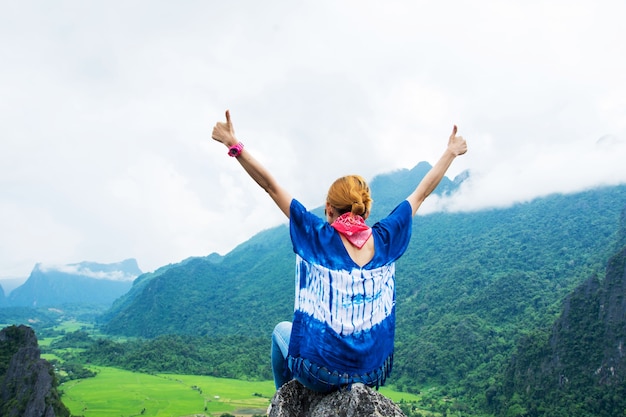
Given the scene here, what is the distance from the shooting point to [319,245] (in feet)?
6.14

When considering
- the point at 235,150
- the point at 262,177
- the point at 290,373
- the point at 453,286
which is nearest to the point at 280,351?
the point at 290,373

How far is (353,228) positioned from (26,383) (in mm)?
32402

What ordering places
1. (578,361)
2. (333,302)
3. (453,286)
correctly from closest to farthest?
(333,302)
(578,361)
(453,286)

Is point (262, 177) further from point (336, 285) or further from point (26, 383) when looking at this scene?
point (26, 383)

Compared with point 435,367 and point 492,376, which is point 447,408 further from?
point 435,367

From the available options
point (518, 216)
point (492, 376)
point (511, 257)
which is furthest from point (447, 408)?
point (518, 216)

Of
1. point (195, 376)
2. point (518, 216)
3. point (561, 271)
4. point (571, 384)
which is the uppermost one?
point (518, 216)

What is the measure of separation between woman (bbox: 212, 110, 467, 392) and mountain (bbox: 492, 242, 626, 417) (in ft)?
99.3

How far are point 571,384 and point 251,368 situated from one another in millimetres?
31670

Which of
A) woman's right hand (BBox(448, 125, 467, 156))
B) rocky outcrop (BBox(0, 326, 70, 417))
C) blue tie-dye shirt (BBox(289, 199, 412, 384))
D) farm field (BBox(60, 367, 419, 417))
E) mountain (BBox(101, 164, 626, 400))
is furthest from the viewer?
mountain (BBox(101, 164, 626, 400))

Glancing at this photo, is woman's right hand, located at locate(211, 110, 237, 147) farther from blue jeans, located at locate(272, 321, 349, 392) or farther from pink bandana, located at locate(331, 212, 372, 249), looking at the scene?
blue jeans, located at locate(272, 321, 349, 392)

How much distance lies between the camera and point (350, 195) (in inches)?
74.6

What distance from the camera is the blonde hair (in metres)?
1.90

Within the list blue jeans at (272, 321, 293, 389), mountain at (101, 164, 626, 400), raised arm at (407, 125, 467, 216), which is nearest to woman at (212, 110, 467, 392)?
blue jeans at (272, 321, 293, 389)
